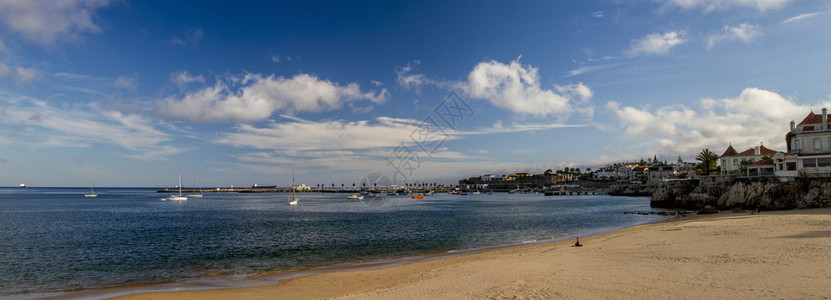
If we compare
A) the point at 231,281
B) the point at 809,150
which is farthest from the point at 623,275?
the point at 809,150

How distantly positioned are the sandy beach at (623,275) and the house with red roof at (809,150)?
1269 inches

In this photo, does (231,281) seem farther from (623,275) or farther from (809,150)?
(809,150)

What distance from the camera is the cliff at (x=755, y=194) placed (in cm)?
4272

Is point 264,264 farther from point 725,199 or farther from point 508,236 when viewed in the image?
point 725,199

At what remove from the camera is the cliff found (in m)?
42.7

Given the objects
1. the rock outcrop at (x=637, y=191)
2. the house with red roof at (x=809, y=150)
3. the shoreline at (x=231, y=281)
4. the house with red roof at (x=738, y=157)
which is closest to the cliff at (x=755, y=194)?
the house with red roof at (x=809, y=150)

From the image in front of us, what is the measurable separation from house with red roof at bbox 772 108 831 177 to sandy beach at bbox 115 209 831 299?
32229 millimetres

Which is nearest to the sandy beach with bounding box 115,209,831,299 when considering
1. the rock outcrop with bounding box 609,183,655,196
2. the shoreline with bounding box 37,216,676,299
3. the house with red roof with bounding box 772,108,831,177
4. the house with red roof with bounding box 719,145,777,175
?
the shoreline with bounding box 37,216,676,299

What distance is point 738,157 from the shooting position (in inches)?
2749

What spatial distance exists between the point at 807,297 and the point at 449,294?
8500 millimetres

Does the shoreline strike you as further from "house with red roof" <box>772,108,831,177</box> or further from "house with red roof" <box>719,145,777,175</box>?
"house with red roof" <box>719,145,777,175</box>

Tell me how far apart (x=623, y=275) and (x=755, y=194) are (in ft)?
163

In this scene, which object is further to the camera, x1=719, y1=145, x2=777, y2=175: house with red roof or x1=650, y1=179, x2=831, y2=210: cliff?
x1=719, y1=145, x2=777, y2=175: house with red roof

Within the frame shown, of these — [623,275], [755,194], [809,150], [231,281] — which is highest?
[809,150]
